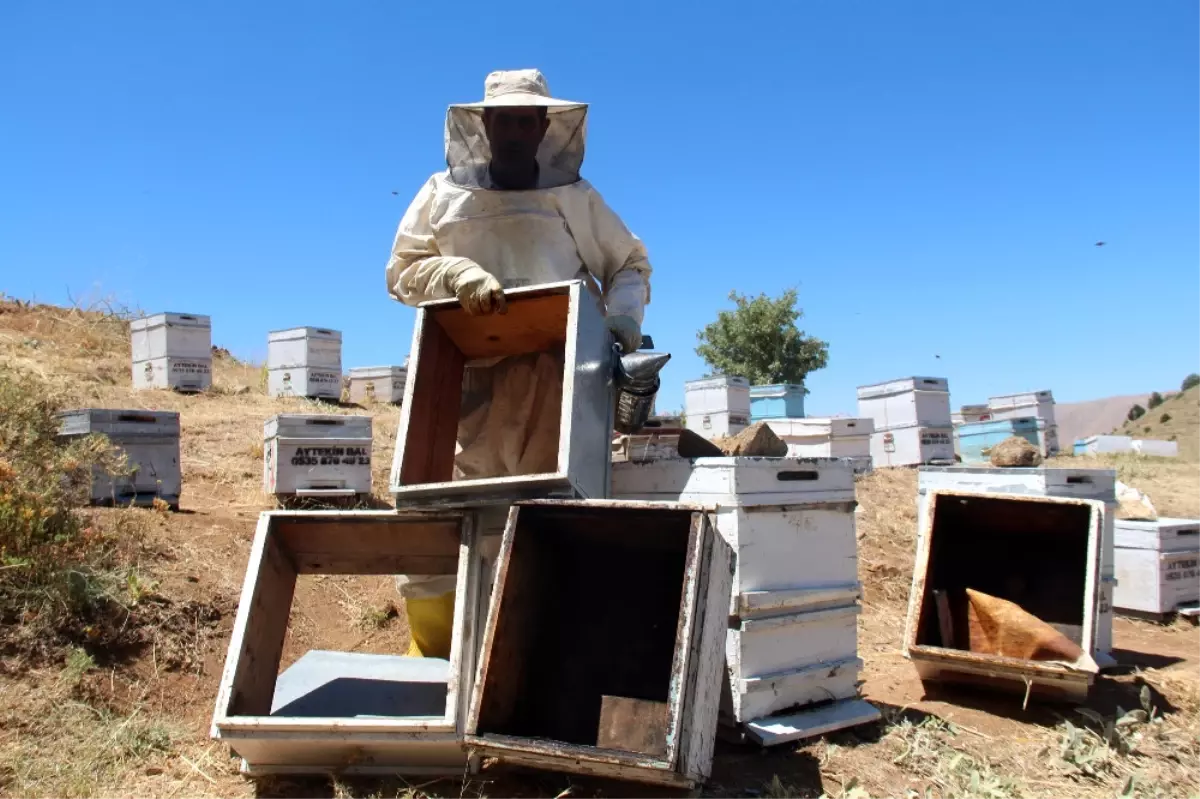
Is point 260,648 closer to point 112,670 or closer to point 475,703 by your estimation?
point 475,703

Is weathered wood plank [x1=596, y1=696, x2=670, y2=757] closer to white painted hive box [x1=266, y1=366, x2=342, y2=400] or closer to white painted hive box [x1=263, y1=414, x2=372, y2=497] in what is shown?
white painted hive box [x1=263, y1=414, x2=372, y2=497]

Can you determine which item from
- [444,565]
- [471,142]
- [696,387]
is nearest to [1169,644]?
[444,565]

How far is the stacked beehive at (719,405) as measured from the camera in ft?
43.9

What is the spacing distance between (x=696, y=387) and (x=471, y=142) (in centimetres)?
1064

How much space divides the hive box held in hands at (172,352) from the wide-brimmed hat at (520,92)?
10.6 meters

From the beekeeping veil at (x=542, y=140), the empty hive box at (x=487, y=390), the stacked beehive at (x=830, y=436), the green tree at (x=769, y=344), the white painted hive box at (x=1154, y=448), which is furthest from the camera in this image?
the green tree at (x=769, y=344)

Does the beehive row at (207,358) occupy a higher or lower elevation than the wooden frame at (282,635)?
higher

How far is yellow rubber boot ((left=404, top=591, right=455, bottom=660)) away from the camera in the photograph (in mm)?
3401

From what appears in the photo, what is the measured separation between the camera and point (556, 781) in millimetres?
2471

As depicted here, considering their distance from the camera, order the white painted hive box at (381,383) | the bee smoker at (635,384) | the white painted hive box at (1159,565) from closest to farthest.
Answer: the bee smoker at (635,384) < the white painted hive box at (1159,565) < the white painted hive box at (381,383)

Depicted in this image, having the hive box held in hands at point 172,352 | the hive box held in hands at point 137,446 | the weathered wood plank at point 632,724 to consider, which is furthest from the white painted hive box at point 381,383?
the weathered wood plank at point 632,724

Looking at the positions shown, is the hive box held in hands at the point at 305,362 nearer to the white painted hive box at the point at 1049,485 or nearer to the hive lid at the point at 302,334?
the hive lid at the point at 302,334

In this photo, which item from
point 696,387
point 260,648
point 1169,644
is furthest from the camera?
point 696,387

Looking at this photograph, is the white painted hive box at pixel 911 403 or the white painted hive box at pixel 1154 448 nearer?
the white painted hive box at pixel 911 403
